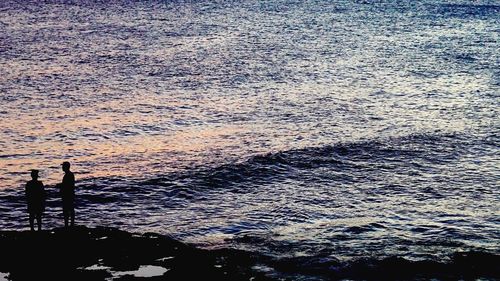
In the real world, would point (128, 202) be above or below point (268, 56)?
below

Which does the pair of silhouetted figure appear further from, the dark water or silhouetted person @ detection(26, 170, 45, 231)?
the dark water

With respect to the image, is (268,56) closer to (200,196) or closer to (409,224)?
(200,196)

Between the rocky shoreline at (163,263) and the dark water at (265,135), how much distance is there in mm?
1501

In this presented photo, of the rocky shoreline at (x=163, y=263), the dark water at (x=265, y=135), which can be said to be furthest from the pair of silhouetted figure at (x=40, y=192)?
the dark water at (x=265, y=135)

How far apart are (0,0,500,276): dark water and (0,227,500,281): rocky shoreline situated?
1501 millimetres

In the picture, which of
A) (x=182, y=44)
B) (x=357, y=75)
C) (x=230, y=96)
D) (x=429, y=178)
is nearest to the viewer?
(x=429, y=178)

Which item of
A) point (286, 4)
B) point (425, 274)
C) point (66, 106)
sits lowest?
point (425, 274)

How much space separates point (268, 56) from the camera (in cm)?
6762

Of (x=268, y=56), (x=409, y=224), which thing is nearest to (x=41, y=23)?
(x=268, y=56)

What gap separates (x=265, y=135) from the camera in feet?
137

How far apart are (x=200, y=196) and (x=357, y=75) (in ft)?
102

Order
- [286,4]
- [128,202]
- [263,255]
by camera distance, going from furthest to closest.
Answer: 1. [286,4]
2. [128,202]
3. [263,255]

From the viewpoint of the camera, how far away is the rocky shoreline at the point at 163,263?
1972 cm

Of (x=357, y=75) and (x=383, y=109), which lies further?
(x=357, y=75)
